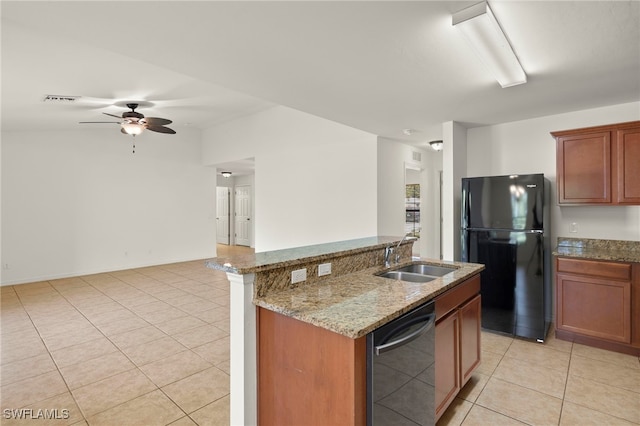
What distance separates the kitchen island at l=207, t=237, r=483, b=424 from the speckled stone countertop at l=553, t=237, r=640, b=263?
2.00 m

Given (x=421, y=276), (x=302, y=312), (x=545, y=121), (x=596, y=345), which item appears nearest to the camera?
(x=302, y=312)

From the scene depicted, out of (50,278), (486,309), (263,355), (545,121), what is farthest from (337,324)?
(50,278)

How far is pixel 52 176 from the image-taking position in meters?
6.21

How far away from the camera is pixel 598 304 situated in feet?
10.3

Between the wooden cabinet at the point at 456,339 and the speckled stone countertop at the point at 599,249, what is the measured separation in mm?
1533

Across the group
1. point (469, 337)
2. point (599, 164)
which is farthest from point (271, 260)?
point (599, 164)

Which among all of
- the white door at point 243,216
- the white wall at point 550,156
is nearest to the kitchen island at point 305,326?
the white wall at point 550,156

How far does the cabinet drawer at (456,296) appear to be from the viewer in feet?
6.43

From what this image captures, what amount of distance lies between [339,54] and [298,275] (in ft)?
5.08

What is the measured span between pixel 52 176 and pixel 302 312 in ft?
22.9

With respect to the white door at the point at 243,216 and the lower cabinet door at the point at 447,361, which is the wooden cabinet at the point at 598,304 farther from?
Result: the white door at the point at 243,216

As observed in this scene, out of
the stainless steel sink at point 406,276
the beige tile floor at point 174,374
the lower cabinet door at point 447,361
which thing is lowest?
the beige tile floor at point 174,374

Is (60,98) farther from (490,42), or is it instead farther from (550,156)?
(550,156)

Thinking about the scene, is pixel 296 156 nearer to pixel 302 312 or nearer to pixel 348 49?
pixel 348 49
